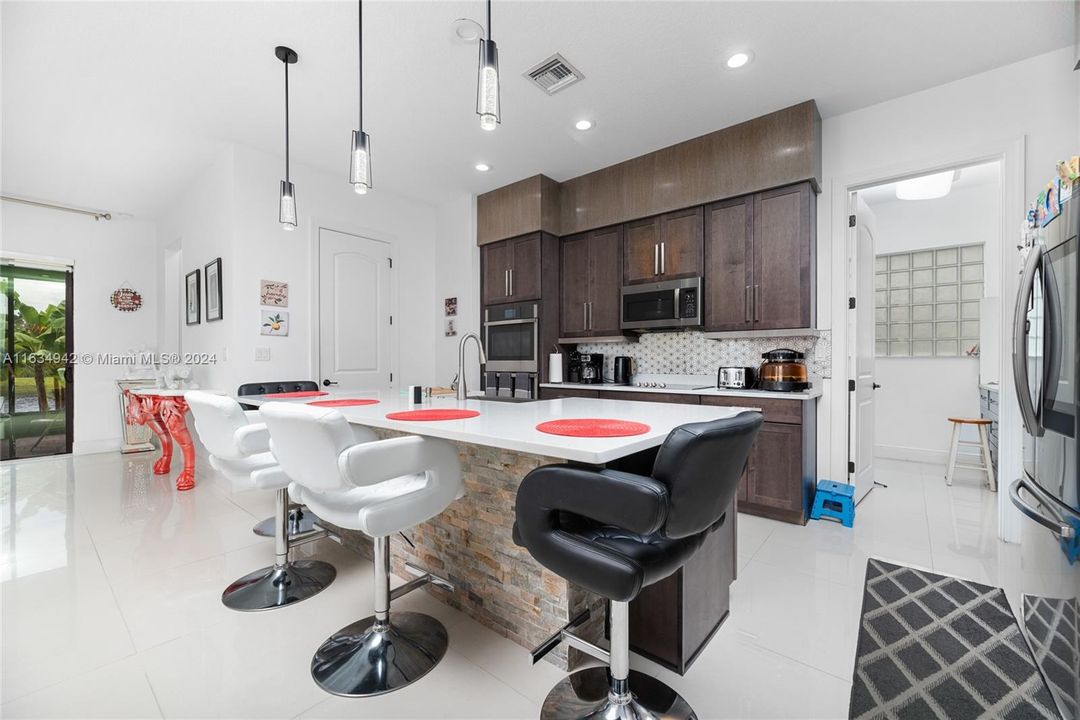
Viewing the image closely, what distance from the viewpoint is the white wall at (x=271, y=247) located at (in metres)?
3.77

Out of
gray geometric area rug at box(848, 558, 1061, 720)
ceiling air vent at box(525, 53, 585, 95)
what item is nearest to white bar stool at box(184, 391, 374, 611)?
gray geometric area rug at box(848, 558, 1061, 720)

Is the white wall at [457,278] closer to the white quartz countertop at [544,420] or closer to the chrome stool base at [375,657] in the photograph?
the white quartz countertop at [544,420]

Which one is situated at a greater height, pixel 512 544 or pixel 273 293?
pixel 273 293

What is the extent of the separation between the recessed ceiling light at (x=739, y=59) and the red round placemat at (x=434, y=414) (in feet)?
8.22

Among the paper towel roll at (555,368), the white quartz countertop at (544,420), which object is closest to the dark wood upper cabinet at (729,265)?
the paper towel roll at (555,368)

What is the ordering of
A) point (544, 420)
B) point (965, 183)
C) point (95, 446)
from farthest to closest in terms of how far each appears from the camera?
point (95, 446), point (965, 183), point (544, 420)

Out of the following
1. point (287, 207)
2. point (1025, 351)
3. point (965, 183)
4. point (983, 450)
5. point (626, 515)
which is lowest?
point (983, 450)

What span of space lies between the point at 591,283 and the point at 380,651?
11.2 ft

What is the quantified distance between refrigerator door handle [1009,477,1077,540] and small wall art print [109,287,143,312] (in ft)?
26.3

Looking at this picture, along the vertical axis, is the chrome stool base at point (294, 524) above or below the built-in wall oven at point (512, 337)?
below

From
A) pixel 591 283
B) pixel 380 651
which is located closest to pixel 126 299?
pixel 591 283

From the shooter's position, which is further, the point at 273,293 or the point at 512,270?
the point at 512,270

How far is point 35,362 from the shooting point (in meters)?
5.13

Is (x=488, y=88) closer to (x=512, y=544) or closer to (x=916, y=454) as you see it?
(x=512, y=544)
